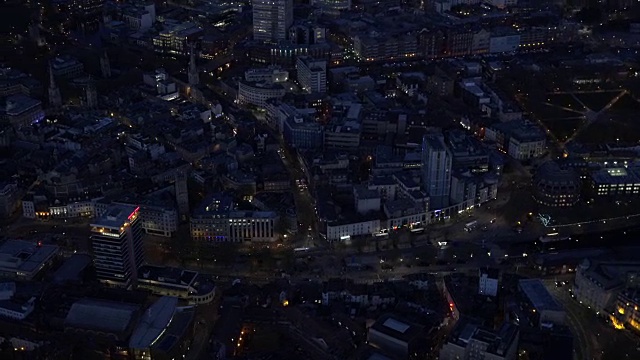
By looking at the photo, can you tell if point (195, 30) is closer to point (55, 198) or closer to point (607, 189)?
point (55, 198)

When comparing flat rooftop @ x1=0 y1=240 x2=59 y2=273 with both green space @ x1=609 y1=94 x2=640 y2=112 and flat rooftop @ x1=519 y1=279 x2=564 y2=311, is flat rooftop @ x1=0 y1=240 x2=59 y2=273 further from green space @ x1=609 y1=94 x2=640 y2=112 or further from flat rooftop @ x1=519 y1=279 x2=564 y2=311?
green space @ x1=609 y1=94 x2=640 y2=112

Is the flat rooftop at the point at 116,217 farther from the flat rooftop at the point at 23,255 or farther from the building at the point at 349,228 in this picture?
the building at the point at 349,228

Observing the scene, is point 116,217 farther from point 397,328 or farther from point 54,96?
point 54,96

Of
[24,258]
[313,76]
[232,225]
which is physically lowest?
[24,258]

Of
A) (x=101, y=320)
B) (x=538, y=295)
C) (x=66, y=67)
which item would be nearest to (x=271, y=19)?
(x=66, y=67)

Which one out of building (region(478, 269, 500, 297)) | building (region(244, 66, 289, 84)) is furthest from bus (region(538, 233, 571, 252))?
building (region(244, 66, 289, 84))

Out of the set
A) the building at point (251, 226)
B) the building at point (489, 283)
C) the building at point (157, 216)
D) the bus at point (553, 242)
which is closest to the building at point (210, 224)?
the building at point (251, 226)

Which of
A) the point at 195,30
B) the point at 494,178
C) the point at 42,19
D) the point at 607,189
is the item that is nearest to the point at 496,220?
the point at 494,178
